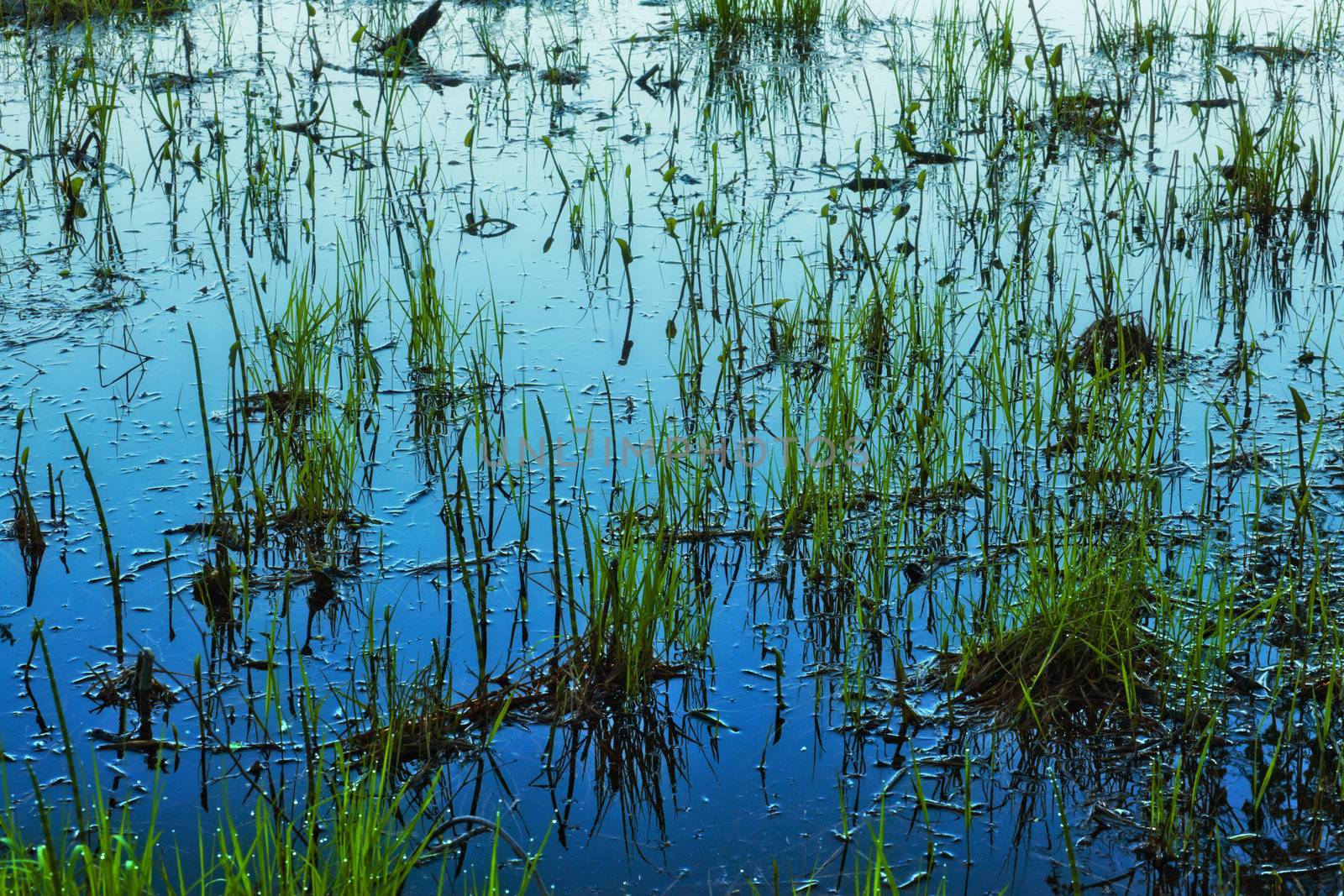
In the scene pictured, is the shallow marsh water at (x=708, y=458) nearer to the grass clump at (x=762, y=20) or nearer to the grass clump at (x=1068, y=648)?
the grass clump at (x=1068, y=648)

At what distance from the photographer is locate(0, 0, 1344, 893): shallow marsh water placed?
2420 millimetres

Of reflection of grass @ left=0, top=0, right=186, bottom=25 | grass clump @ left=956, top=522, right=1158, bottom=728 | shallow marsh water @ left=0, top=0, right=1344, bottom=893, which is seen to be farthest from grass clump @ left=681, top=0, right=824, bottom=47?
grass clump @ left=956, top=522, right=1158, bottom=728

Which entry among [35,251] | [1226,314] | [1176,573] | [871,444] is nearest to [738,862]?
[1176,573]

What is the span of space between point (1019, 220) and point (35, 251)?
131 inches

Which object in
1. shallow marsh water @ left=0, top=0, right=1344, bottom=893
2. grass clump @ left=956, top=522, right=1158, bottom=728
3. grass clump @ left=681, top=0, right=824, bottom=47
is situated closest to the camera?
shallow marsh water @ left=0, top=0, right=1344, bottom=893

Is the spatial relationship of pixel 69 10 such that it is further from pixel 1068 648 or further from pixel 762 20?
pixel 1068 648

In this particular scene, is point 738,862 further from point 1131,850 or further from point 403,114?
point 403,114

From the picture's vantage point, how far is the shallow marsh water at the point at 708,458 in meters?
2.42

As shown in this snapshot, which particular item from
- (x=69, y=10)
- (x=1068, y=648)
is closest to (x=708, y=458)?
(x=1068, y=648)

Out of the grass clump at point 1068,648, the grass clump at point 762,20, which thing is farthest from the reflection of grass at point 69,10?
the grass clump at point 1068,648

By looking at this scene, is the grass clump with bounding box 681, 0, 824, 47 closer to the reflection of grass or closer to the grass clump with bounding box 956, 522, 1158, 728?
the reflection of grass

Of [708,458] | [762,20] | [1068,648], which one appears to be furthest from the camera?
[762,20]

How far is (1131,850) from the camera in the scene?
2.24 m

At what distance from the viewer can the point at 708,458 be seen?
342cm
